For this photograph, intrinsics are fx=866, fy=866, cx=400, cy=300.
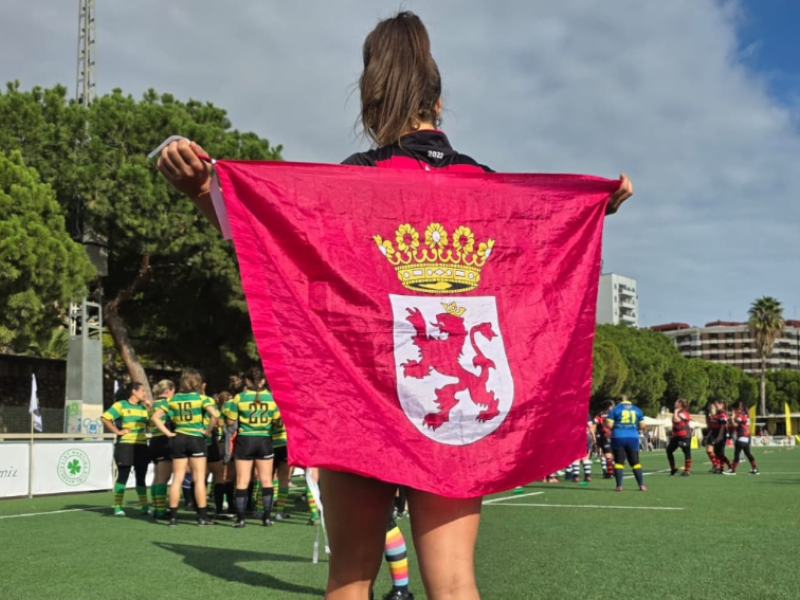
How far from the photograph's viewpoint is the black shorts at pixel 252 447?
11.4 metres

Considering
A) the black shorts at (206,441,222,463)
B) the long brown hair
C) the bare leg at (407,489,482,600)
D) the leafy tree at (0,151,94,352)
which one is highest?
the leafy tree at (0,151,94,352)

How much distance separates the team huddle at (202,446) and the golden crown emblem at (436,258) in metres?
8.42

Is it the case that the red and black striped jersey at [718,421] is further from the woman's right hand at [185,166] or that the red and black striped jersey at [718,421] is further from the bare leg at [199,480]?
the woman's right hand at [185,166]

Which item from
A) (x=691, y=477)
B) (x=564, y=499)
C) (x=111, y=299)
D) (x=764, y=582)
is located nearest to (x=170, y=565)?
(x=764, y=582)

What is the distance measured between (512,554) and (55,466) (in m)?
12.7

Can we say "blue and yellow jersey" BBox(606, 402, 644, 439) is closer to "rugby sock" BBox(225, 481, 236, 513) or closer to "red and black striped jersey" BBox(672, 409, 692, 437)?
"red and black striped jersey" BBox(672, 409, 692, 437)

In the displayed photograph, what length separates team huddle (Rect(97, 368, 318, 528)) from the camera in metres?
11.4

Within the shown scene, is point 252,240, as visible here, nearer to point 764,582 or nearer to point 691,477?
point 764,582

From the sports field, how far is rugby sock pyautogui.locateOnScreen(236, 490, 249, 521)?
0.72 feet

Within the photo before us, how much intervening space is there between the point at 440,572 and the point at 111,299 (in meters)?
29.7

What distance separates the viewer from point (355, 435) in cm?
225

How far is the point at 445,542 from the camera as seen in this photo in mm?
2164

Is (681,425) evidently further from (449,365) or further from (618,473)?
(449,365)

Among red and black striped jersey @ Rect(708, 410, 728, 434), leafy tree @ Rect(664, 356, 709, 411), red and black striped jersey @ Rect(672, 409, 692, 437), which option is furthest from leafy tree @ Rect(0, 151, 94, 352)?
leafy tree @ Rect(664, 356, 709, 411)
